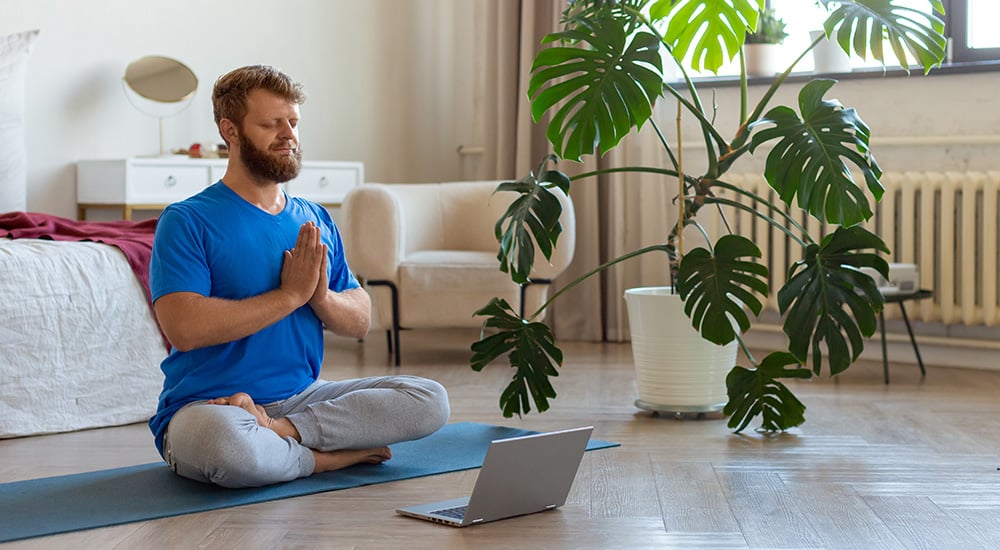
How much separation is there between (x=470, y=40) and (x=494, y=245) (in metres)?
1.43

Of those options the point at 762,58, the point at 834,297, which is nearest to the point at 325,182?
the point at 762,58

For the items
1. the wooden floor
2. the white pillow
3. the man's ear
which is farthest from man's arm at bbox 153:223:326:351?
the white pillow

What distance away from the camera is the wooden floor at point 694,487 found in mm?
1922

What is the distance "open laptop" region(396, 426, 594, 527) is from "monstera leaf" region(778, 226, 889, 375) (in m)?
0.70

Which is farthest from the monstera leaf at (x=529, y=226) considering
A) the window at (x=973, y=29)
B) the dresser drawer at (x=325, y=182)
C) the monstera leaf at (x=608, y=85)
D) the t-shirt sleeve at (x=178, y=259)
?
the window at (x=973, y=29)

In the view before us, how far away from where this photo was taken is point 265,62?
5059mm

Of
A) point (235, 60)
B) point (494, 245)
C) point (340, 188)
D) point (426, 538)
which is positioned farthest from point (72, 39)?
point (426, 538)

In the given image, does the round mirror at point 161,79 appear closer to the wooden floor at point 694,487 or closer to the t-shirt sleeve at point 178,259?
the wooden floor at point 694,487

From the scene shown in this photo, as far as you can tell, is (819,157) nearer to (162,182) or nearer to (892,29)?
(892,29)

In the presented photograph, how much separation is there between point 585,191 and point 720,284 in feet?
7.57

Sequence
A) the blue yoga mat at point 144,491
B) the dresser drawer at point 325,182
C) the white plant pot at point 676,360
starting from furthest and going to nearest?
the dresser drawer at point 325,182
the white plant pot at point 676,360
the blue yoga mat at point 144,491

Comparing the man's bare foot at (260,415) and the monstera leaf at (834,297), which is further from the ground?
the monstera leaf at (834,297)

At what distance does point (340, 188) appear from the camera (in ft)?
15.9

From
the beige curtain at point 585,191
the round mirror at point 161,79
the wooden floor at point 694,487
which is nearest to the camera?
the wooden floor at point 694,487
